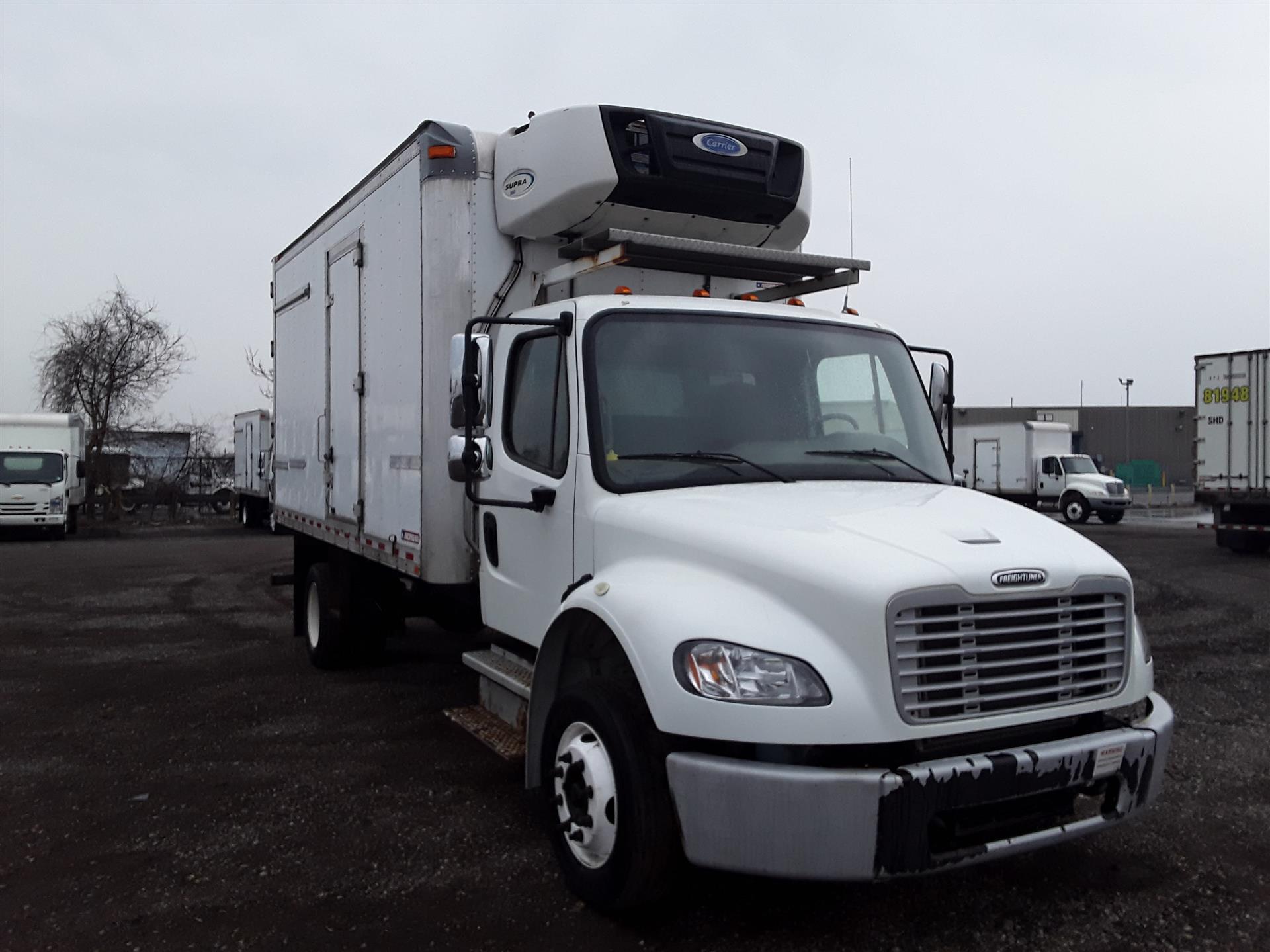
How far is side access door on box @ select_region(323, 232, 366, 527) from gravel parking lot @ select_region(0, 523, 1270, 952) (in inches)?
61.4

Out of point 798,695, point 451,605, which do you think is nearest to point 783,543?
point 798,695

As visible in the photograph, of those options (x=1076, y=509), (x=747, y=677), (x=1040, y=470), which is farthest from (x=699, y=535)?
(x=1040, y=470)

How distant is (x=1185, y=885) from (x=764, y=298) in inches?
145

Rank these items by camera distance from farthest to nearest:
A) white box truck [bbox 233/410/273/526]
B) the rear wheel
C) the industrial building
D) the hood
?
the industrial building → white box truck [bbox 233/410/273/526] → the rear wheel → the hood

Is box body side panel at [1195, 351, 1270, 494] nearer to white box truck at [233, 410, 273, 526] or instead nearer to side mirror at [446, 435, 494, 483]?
side mirror at [446, 435, 494, 483]

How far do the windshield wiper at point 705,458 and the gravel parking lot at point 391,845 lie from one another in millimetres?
1678

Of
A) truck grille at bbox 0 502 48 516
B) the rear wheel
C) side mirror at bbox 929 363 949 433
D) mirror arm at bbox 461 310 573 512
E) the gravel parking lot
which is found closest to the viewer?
the gravel parking lot

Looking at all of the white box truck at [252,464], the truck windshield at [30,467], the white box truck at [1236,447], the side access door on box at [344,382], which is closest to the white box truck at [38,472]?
the truck windshield at [30,467]

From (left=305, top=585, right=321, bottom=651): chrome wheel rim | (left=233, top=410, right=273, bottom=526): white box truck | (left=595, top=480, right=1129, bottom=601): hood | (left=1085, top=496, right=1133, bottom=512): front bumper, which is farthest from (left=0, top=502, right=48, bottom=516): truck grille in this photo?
(left=1085, top=496, right=1133, bottom=512): front bumper

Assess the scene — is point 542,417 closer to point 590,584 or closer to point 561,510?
point 561,510

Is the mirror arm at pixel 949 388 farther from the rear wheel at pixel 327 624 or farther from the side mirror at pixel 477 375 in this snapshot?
the rear wheel at pixel 327 624

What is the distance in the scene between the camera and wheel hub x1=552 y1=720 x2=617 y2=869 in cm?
373

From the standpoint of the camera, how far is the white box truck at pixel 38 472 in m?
23.6

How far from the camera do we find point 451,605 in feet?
21.5
